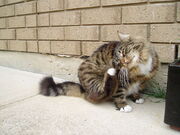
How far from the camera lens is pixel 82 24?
287 centimetres

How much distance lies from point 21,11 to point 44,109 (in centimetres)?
256

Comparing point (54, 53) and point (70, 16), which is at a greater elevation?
point (70, 16)

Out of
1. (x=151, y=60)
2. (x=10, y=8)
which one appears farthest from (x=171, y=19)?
(x=10, y=8)

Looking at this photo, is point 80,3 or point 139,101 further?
point 80,3

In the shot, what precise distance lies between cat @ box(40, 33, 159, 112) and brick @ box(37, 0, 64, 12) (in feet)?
4.34

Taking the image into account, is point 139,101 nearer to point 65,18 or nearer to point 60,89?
point 60,89

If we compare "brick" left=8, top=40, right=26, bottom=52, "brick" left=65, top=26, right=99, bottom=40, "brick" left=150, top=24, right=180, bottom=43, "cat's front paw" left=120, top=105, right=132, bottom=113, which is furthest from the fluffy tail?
"brick" left=8, top=40, right=26, bottom=52

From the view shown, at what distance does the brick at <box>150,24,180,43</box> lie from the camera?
209cm

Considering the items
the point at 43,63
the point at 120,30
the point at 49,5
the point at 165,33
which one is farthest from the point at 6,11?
the point at 165,33

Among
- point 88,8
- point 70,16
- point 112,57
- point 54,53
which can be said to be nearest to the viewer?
point 112,57

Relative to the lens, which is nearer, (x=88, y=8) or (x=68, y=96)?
(x=68, y=96)

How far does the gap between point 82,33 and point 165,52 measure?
4.20 ft

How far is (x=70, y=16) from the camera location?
297cm

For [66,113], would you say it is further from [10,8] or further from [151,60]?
[10,8]
